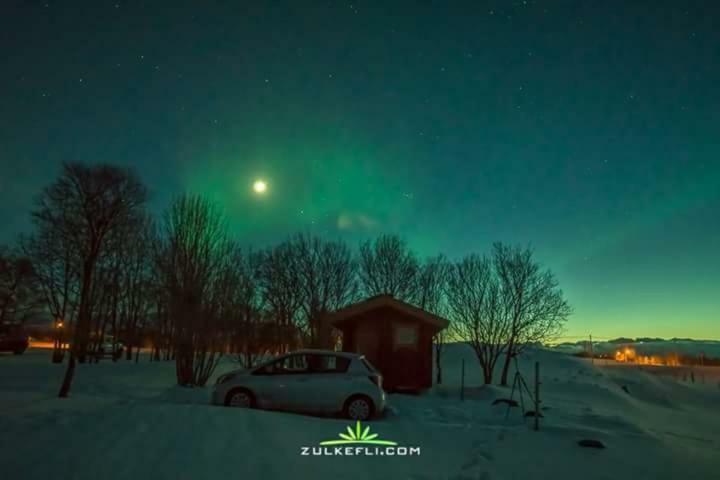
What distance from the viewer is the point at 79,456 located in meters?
5.67

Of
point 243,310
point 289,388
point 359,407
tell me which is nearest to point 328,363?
point 289,388

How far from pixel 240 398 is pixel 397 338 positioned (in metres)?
8.50

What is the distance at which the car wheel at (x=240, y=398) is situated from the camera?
35.8 ft

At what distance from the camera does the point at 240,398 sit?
10938 mm

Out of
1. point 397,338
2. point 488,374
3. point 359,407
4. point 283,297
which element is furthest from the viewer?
point 283,297

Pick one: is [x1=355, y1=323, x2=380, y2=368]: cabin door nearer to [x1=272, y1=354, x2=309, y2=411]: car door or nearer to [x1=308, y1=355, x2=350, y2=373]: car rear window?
[x1=308, y1=355, x2=350, y2=373]: car rear window

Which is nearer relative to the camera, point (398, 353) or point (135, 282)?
point (398, 353)

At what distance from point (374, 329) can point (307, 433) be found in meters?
11.0

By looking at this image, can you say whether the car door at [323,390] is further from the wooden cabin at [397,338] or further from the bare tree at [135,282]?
the bare tree at [135,282]

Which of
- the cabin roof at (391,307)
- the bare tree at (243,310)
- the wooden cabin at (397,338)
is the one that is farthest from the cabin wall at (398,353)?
the bare tree at (243,310)

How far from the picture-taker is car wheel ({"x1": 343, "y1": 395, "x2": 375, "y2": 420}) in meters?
10.7

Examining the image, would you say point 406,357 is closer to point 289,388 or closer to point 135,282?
point 289,388

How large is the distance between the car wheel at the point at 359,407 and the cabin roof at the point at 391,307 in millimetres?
7142

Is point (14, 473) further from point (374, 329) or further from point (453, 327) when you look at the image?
point (453, 327)
